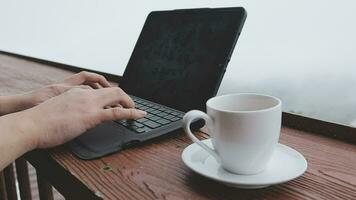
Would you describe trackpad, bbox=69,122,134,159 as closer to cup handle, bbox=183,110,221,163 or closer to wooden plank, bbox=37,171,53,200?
cup handle, bbox=183,110,221,163

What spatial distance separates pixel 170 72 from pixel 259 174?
347 millimetres

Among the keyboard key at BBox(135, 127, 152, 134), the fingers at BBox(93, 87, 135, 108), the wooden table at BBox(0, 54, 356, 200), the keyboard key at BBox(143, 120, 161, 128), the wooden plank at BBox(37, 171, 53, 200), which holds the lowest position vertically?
the wooden plank at BBox(37, 171, 53, 200)

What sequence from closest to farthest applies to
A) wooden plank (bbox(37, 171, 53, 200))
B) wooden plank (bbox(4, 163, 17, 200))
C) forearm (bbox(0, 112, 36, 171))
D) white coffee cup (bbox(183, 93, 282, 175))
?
white coffee cup (bbox(183, 93, 282, 175)) < forearm (bbox(0, 112, 36, 171)) < wooden plank (bbox(37, 171, 53, 200)) < wooden plank (bbox(4, 163, 17, 200))

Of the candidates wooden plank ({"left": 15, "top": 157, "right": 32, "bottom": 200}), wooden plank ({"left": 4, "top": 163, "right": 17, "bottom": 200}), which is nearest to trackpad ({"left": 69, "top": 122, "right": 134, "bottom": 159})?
wooden plank ({"left": 15, "top": 157, "right": 32, "bottom": 200})

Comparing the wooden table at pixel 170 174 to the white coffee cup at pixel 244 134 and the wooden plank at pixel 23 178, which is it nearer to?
the white coffee cup at pixel 244 134

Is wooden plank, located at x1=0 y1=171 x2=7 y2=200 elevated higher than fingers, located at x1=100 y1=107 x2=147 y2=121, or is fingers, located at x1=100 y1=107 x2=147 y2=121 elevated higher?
fingers, located at x1=100 y1=107 x2=147 y2=121

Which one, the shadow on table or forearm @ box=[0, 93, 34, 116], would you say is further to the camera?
forearm @ box=[0, 93, 34, 116]

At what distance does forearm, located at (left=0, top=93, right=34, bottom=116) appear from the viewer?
0.69 meters

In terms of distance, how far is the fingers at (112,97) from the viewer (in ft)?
1.83

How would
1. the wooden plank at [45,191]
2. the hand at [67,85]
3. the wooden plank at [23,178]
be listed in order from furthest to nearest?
the wooden plank at [23,178] < the wooden plank at [45,191] < the hand at [67,85]

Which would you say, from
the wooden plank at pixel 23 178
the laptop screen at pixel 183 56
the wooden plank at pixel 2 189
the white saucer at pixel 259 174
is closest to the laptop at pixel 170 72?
the laptop screen at pixel 183 56

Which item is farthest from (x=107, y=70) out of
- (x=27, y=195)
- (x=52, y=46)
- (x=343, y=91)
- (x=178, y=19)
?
(x=343, y=91)

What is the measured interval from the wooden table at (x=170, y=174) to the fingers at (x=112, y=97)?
0.30 feet

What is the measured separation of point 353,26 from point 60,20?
5.56 ft
